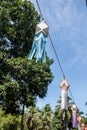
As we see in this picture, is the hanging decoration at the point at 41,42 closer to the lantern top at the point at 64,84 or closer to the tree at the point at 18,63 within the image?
the lantern top at the point at 64,84

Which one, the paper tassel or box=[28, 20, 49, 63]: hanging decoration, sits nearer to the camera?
box=[28, 20, 49, 63]: hanging decoration

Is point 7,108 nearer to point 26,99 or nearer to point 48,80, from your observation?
point 26,99

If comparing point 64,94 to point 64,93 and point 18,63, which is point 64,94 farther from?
point 18,63

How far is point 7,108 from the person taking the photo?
30.2m

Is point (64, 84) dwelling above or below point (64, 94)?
above

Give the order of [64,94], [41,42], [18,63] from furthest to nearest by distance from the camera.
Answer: [18,63], [64,94], [41,42]

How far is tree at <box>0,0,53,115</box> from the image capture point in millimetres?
29656

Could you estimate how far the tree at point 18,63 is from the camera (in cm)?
2966

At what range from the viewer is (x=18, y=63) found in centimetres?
2991

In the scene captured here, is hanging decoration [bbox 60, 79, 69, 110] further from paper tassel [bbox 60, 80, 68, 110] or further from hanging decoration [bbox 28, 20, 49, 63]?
hanging decoration [bbox 28, 20, 49, 63]

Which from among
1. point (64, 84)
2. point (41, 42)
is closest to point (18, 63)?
point (64, 84)

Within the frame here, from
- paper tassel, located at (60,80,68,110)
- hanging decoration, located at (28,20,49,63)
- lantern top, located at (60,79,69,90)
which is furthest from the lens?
lantern top, located at (60,79,69,90)

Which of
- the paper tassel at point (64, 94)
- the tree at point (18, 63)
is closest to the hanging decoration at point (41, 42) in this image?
the paper tassel at point (64, 94)

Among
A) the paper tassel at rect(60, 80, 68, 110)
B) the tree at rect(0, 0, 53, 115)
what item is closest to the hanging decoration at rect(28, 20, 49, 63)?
the paper tassel at rect(60, 80, 68, 110)
